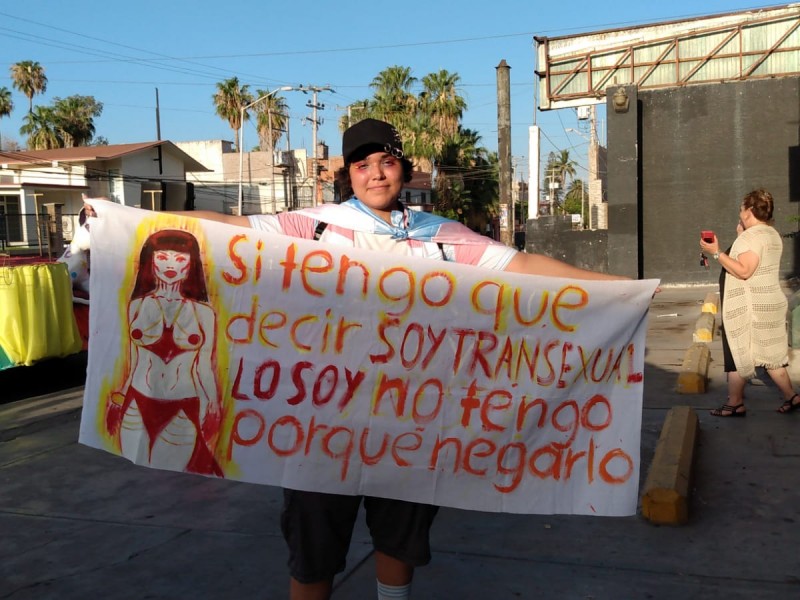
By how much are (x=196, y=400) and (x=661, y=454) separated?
279 centimetres

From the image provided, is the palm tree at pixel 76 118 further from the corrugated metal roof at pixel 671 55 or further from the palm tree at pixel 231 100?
the corrugated metal roof at pixel 671 55

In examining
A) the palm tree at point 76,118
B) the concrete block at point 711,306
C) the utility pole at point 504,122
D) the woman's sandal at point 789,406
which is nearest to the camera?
the woman's sandal at point 789,406

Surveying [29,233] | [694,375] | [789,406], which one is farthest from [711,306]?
[29,233]

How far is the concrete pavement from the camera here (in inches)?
137

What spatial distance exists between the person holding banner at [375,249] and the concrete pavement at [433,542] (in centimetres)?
81

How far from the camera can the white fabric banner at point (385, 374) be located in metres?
2.82

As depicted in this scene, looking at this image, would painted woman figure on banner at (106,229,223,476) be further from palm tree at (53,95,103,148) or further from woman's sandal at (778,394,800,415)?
palm tree at (53,95,103,148)

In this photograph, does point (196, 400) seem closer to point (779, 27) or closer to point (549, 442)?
point (549, 442)

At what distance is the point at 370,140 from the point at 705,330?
825cm

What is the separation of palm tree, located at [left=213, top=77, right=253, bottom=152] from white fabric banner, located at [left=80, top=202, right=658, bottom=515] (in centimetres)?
6010

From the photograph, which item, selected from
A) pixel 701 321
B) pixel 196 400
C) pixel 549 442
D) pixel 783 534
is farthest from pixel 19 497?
pixel 701 321

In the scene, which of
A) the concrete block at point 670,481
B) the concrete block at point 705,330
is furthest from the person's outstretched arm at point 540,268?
the concrete block at point 705,330

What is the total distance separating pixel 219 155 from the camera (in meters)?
62.5

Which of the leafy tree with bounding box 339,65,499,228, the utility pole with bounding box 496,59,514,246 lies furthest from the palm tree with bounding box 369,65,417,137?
the utility pole with bounding box 496,59,514,246
